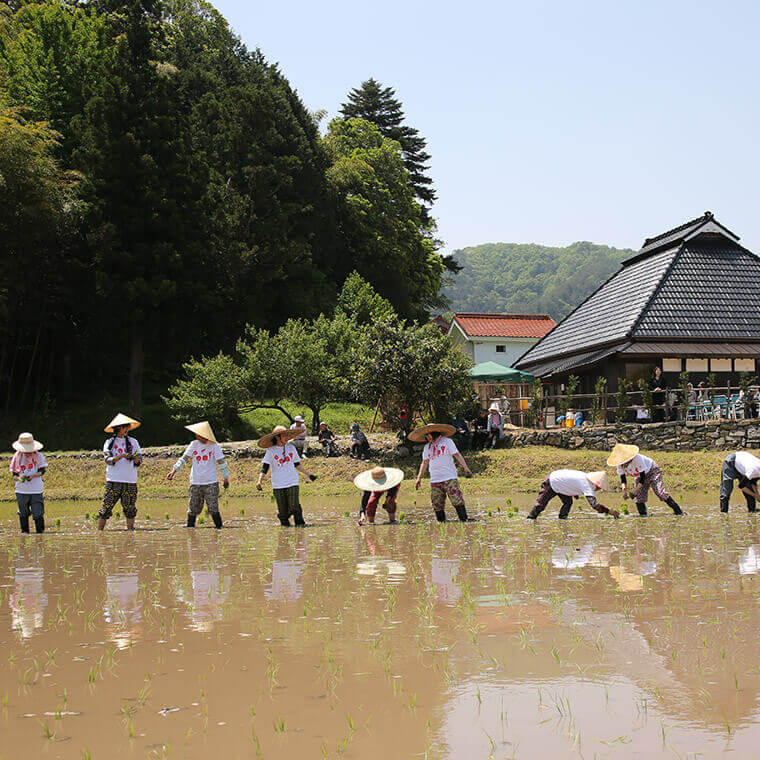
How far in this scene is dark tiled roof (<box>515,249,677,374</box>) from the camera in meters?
32.1

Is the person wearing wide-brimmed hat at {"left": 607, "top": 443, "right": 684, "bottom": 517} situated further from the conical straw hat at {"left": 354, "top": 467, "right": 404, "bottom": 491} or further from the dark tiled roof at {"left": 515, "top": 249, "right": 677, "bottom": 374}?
the dark tiled roof at {"left": 515, "top": 249, "right": 677, "bottom": 374}

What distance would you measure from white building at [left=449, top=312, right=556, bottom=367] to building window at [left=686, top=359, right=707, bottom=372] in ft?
80.5

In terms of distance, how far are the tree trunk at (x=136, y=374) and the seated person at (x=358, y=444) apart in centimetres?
1012

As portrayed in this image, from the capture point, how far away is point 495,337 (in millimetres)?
55531

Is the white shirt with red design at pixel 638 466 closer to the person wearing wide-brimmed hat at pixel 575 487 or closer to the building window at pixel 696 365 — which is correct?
the person wearing wide-brimmed hat at pixel 575 487

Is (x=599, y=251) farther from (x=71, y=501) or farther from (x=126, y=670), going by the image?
(x=126, y=670)

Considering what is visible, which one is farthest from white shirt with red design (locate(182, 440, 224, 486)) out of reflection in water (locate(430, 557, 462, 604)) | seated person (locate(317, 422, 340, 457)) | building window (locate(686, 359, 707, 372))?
building window (locate(686, 359, 707, 372))

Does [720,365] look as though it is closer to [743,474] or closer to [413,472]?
[413,472]

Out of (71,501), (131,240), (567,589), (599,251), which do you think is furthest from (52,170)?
(599,251)

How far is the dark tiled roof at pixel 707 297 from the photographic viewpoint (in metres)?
30.9

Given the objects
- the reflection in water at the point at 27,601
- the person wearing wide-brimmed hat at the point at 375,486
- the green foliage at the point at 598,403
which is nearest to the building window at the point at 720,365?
the green foliage at the point at 598,403

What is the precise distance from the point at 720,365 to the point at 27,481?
2577 centimetres

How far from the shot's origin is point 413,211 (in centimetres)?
5228

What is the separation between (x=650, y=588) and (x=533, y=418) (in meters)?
21.7
